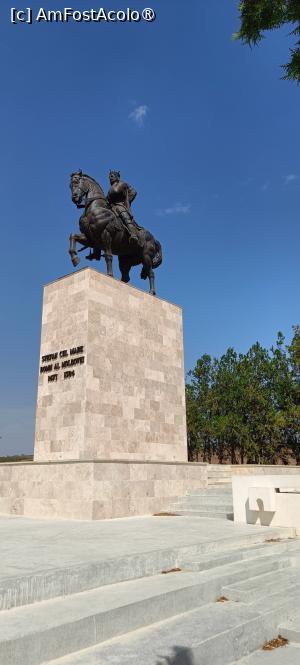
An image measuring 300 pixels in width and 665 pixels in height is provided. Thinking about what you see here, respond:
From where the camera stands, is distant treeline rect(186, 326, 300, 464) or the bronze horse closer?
the bronze horse

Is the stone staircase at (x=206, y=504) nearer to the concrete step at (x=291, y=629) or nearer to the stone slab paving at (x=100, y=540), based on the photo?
the stone slab paving at (x=100, y=540)

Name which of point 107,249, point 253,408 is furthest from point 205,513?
point 253,408

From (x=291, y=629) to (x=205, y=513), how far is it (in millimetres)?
7637

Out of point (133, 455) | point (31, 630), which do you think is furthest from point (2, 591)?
point (133, 455)

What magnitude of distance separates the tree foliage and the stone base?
959cm

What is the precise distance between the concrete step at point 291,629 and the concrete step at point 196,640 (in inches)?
3.4

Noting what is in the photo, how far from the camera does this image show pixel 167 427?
676 inches

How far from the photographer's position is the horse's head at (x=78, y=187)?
16.8 metres

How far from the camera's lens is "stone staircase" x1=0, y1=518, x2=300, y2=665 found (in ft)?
12.5

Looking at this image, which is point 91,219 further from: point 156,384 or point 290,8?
point 290,8

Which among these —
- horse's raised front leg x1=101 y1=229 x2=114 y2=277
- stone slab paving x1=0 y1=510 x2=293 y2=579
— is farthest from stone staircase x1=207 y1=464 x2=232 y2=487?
horse's raised front leg x1=101 y1=229 x2=114 y2=277

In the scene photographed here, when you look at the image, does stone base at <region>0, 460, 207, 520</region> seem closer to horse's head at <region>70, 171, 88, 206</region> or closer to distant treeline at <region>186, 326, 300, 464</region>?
horse's head at <region>70, 171, 88, 206</region>

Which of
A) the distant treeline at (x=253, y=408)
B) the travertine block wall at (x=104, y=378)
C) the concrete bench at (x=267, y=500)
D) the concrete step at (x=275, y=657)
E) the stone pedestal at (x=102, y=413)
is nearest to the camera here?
the concrete step at (x=275, y=657)

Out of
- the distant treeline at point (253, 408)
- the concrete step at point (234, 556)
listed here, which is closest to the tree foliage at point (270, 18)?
the concrete step at point (234, 556)
